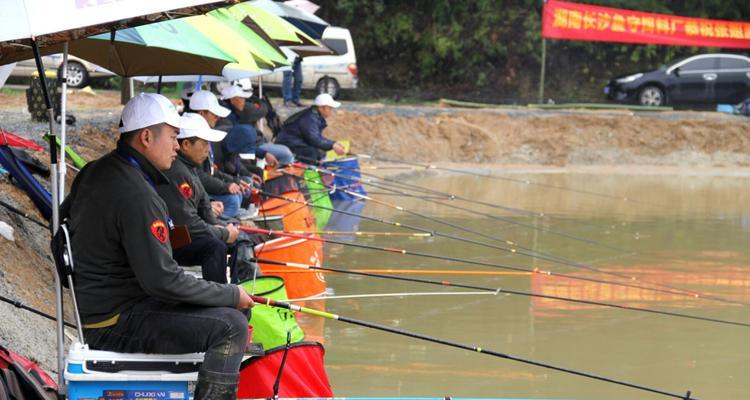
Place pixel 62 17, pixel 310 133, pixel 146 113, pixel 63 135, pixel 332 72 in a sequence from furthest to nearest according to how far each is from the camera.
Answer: pixel 332 72, pixel 310 133, pixel 63 135, pixel 146 113, pixel 62 17

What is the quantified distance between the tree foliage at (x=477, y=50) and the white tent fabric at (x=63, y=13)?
29254mm

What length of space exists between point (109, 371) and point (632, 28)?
2542 cm

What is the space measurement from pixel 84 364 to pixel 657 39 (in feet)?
83.8

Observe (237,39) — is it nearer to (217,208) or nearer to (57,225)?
(217,208)

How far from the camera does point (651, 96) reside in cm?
2894

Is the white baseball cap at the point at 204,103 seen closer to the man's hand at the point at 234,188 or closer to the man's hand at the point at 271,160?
the man's hand at the point at 234,188

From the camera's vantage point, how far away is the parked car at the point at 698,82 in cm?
2861

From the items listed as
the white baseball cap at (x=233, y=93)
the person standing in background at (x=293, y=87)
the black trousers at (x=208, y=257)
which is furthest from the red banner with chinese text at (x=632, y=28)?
the black trousers at (x=208, y=257)

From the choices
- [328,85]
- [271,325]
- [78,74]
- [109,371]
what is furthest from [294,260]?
[328,85]

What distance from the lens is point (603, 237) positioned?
550 inches

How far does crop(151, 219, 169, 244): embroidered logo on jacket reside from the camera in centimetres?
458

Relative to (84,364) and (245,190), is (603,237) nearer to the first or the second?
→ (245,190)

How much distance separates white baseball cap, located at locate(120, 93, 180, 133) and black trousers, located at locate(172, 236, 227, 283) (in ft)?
4.46

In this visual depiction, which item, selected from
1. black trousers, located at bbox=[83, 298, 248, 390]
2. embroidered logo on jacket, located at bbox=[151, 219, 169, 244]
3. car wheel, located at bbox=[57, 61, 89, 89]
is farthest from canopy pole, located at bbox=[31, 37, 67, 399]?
car wheel, located at bbox=[57, 61, 89, 89]
